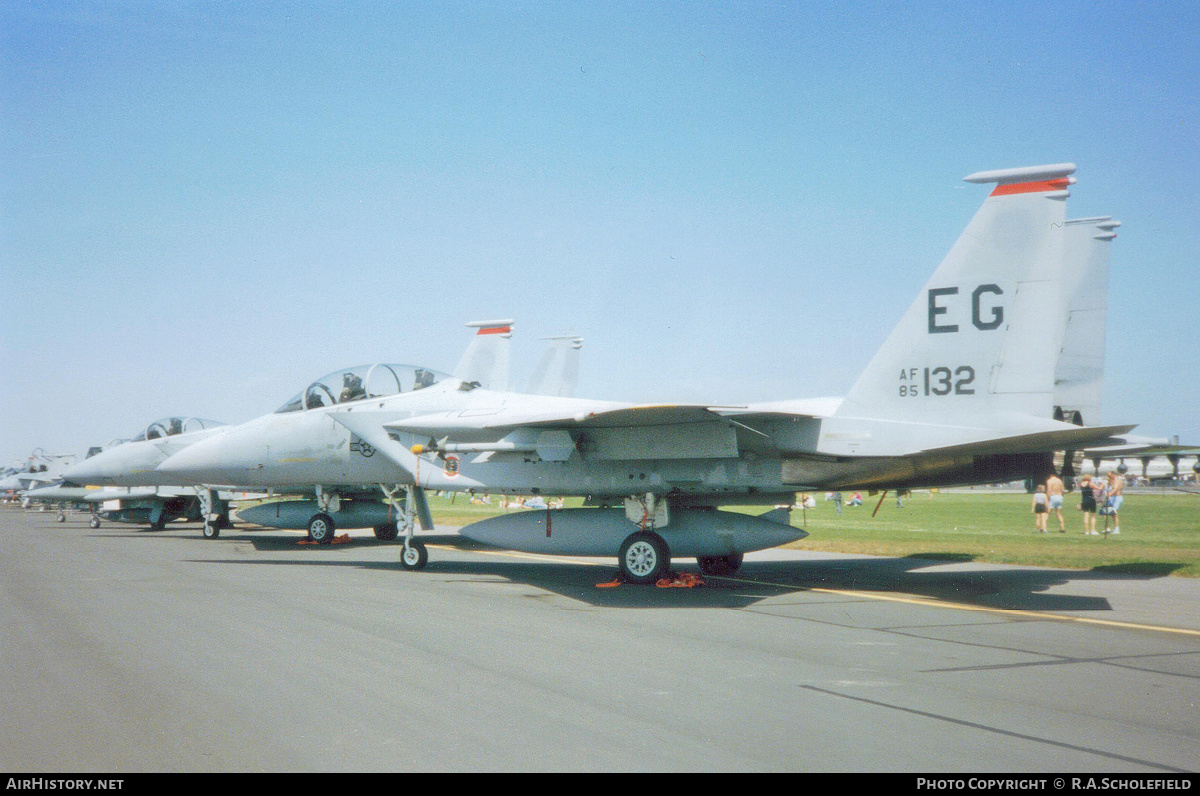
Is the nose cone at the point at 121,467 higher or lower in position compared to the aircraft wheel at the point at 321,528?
higher

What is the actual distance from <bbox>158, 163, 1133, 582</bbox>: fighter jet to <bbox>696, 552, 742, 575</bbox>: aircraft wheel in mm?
24

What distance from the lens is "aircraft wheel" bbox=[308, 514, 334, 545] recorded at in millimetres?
19109

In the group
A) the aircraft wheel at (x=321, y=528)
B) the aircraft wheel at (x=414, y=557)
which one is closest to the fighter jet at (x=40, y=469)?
the aircraft wheel at (x=321, y=528)

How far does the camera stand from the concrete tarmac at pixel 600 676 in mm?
4250

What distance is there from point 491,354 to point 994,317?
1327cm

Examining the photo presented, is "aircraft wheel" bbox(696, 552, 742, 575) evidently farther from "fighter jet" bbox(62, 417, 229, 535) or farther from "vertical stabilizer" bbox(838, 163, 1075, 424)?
"fighter jet" bbox(62, 417, 229, 535)

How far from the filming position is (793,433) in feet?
35.8

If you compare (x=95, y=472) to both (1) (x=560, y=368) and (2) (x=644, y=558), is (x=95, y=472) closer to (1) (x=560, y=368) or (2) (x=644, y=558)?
(1) (x=560, y=368)

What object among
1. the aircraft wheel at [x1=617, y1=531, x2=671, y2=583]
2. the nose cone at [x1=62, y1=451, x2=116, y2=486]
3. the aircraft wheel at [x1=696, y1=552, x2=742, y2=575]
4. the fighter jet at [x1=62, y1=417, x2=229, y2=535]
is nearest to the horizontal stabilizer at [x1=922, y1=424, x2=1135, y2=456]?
the aircraft wheel at [x1=617, y1=531, x2=671, y2=583]

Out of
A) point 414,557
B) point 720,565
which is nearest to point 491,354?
point 414,557

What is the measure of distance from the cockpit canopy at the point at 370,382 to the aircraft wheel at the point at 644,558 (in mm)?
5257

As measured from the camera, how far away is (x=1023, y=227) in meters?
9.65

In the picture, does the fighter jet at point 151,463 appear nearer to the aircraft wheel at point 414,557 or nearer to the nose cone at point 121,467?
the nose cone at point 121,467
